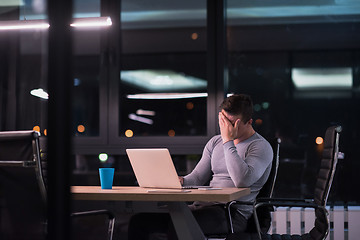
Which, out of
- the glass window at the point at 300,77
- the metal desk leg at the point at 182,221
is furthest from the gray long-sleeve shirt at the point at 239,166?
the glass window at the point at 300,77

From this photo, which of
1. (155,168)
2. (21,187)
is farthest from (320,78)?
(21,187)

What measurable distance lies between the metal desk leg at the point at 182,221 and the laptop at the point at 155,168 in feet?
0.42

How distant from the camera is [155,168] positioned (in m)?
2.66

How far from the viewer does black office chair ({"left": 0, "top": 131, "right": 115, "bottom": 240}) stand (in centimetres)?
148

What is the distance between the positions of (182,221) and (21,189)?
40.8 inches

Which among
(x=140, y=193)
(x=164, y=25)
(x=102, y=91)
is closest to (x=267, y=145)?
(x=140, y=193)

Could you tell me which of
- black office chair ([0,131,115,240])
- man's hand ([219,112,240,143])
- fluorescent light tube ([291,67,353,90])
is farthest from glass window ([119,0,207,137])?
black office chair ([0,131,115,240])

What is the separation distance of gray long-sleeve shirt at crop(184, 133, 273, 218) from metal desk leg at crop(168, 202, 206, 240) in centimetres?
45

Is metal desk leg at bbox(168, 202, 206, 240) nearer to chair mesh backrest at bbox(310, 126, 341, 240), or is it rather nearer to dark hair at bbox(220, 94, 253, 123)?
chair mesh backrest at bbox(310, 126, 341, 240)

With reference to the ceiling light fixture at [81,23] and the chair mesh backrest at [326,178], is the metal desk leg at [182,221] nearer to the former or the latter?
the chair mesh backrest at [326,178]

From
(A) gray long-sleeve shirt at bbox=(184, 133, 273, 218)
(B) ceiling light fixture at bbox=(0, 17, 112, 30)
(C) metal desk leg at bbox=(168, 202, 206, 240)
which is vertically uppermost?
(B) ceiling light fixture at bbox=(0, 17, 112, 30)

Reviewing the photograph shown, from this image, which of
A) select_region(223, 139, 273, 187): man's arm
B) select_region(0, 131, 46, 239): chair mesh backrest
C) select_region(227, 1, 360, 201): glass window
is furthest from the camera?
select_region(227, 1, 360, 201): glass window

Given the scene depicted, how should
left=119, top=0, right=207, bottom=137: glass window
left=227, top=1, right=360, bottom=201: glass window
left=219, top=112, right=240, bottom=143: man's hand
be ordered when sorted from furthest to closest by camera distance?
1. left=227, top=1, right=360, bottom=201: glass window
2. left=119, top=0, right=207, bottom=137: glass window
3. left=219, top=112, right=240, bottom=143: man's hand

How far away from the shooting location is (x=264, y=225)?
306cm
